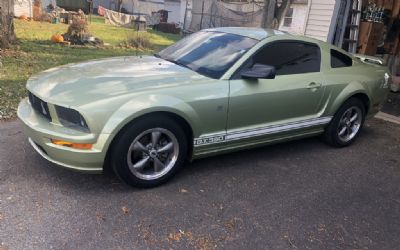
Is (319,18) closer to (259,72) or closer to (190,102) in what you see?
(259,72)

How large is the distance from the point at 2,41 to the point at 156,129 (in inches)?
317

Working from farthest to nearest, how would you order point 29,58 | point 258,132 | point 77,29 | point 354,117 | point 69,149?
1. point 77,29
2. point 29,58
3. point 354,117
4. point 258,132
5. point 69,149

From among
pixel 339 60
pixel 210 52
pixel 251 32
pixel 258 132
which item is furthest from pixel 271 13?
pixel 258 132

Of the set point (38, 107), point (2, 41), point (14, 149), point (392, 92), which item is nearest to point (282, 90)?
point (38, 107)

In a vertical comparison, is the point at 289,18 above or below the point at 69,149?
above

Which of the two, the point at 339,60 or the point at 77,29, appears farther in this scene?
the point at 77,29

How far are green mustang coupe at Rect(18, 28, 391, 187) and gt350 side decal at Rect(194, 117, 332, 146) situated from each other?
0.04 feet

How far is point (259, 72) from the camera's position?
4.09m

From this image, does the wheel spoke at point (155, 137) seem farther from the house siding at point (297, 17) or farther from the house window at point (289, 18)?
the house window at point (289, 18)

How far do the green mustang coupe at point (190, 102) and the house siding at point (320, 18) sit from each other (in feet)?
18.2

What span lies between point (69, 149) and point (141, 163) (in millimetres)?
684

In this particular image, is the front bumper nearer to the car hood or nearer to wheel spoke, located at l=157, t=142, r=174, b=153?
the car hood

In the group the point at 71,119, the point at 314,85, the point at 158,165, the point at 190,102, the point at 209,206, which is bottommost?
the point at 209,206

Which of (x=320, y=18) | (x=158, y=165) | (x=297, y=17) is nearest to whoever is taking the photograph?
(x=158, y=165)
